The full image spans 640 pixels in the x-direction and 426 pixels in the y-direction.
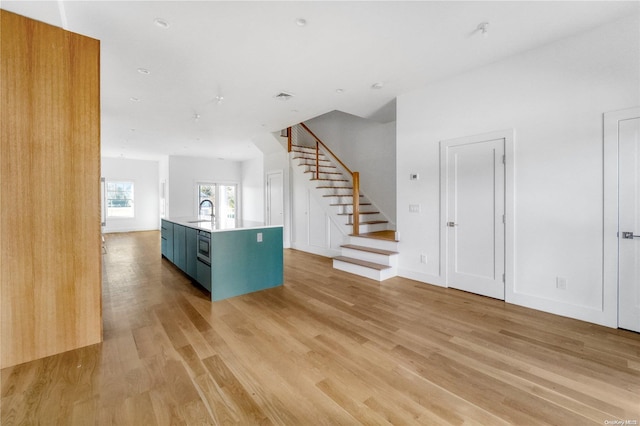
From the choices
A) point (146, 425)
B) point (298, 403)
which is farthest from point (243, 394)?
point (146, 425)

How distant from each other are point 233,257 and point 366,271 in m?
2.15

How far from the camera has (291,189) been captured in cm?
729

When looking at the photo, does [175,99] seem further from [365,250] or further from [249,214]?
[249,214]

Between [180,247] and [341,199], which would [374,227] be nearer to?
[341,199]

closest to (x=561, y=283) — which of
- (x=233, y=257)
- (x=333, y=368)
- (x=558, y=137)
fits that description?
(x=558, y=137)

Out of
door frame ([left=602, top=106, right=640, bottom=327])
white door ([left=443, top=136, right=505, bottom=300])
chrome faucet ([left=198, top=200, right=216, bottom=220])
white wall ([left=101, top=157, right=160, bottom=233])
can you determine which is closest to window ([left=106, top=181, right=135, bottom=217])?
white wall ([left=101, top=157, right=160, bottom=233])

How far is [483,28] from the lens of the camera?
2719 millimetres

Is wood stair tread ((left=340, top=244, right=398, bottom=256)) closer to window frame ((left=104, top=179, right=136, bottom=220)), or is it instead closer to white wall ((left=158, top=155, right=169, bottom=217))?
white wall ((left=158, top=155, right=169, bottom=217))

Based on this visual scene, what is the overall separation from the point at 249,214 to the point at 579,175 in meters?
10.1

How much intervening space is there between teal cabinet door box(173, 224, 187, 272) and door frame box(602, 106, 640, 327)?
5.36 metres

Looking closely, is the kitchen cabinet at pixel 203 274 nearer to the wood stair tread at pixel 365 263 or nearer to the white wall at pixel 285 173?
the wood stair tread at pixel 365 263

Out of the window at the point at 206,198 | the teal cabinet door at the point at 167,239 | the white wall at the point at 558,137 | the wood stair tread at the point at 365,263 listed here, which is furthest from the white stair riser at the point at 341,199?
the window at the point at 206,198

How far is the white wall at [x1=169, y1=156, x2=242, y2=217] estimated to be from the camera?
9.91 meters

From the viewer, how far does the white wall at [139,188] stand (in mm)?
10383
